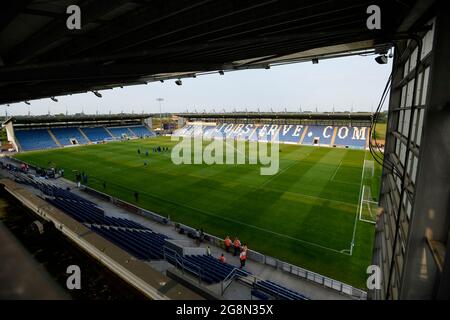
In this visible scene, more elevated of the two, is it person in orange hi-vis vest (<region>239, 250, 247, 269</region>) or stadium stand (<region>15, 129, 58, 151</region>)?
stadium stand (<region>15, 129, 58, 151</region>)

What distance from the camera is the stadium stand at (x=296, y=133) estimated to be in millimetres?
48312

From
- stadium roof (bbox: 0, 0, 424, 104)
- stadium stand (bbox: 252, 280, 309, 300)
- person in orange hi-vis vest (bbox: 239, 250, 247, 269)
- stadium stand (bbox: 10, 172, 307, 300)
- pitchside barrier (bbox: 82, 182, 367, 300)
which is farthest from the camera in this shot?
person in orange hi-vis vest (bbox: 239, 250, 247, 269)

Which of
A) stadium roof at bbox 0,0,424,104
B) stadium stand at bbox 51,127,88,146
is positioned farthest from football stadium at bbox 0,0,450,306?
stadium stand at bbox 51,127,88,146

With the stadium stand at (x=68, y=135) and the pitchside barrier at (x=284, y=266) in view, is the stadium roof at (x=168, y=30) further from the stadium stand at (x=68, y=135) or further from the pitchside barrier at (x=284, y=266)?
the stadium stand at (x=68, y=135)

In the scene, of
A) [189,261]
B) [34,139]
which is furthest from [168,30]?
[34,139]

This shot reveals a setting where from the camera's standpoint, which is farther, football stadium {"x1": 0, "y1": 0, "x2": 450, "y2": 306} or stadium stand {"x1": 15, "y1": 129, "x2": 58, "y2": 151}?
stadium stand {"x1": 15, "y1": 129, "x2": 58, "y2": 151}

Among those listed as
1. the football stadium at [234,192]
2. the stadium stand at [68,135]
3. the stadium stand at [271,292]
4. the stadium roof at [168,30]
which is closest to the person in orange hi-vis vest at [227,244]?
the football stadium at [234,192]

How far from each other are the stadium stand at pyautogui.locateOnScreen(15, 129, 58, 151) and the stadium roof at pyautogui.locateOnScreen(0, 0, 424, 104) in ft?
166

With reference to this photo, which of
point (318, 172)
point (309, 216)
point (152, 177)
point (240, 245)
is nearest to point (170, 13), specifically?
point (240, 245)

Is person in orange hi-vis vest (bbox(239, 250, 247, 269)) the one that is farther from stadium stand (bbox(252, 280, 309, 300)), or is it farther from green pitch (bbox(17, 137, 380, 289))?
stadium stand (bbox(252, 280, 309, 300))

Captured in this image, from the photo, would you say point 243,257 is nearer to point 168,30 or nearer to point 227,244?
point 227,244

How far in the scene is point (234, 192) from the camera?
22.2 m

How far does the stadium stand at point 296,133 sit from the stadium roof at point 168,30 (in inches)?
1739

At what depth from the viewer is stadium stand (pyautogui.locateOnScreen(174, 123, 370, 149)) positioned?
48.3 m
